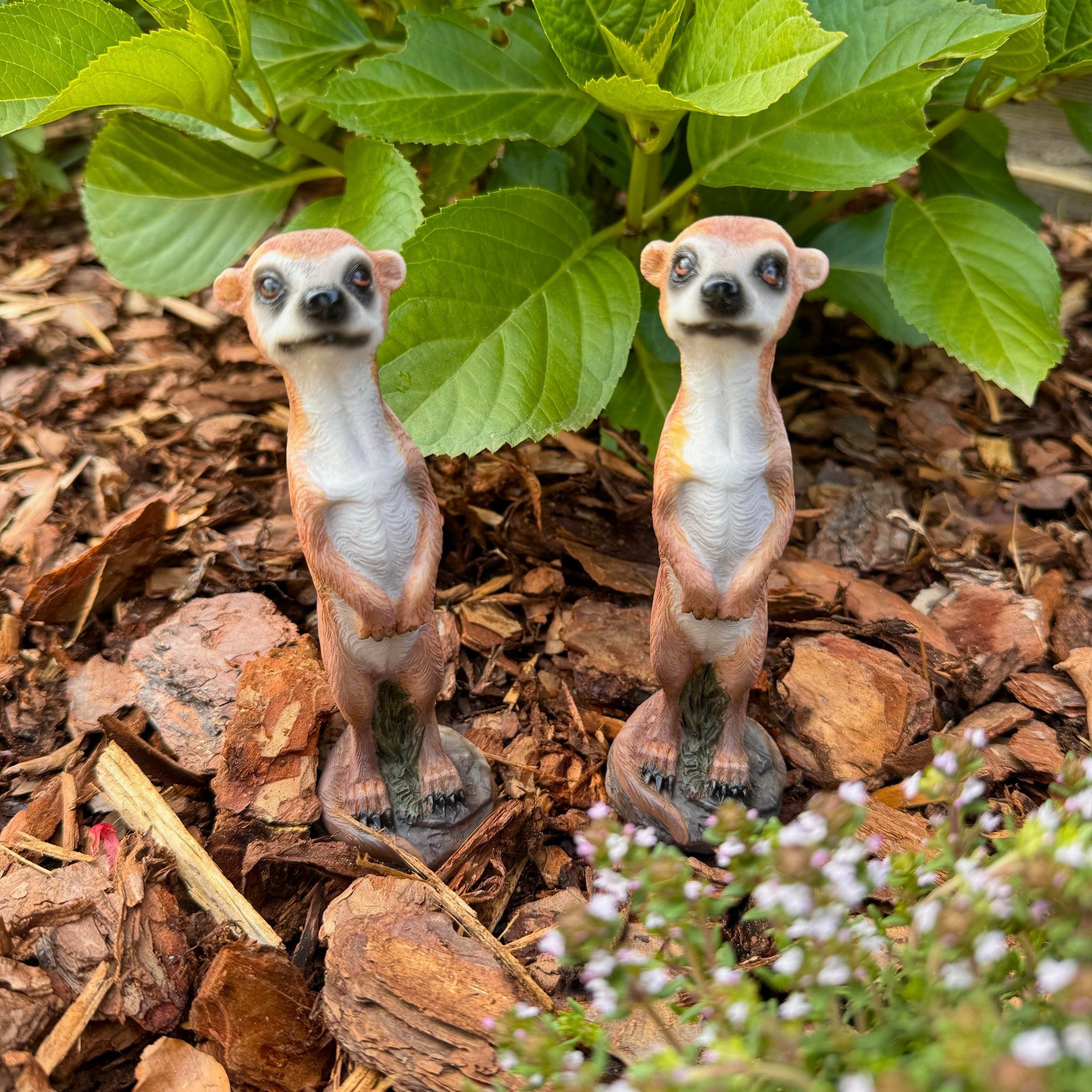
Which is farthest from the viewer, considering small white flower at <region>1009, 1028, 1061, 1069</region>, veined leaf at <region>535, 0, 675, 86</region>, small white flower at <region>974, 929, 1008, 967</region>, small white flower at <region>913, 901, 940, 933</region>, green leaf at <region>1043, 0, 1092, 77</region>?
green leaf at <region>1043, 0, 1092, 77</region>

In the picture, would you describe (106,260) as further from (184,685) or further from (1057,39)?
(1057,39)

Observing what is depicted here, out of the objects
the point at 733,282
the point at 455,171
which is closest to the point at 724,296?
the point at 733,282

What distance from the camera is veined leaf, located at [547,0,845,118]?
6.77 feet

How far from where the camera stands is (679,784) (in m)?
2.22

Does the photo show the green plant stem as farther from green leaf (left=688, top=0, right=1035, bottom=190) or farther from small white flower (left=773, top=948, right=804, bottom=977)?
small white flower (left=773, top=948, right=804, bottom=977)

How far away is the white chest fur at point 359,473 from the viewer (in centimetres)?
190

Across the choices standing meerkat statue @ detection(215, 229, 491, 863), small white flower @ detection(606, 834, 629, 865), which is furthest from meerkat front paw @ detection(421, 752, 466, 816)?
small white flower @ detection(606, 834, 629, 865)

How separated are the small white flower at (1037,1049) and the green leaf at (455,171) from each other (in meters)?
2.45

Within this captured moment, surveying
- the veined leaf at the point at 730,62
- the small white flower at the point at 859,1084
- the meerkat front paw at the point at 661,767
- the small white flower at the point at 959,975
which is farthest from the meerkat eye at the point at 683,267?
the small white flower at the point at 859,1084

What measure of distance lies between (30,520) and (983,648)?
252 cm

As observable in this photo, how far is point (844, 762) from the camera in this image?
2387 millimetres

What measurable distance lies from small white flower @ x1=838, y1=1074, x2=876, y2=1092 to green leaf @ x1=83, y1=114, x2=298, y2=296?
253 centimetres

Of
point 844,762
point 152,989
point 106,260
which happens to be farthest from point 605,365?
point 152,989

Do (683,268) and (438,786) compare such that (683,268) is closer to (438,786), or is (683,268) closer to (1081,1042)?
(438,786)
